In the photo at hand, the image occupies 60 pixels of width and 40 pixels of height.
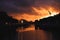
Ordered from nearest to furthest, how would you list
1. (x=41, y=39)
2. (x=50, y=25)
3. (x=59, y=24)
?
1. (x=41, y=39)
2. (x=59, y=24)
3. (x=50, y=25)

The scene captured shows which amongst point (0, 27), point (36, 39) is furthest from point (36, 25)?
point (36, 39)

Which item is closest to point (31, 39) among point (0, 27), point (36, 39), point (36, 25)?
point (36, 39)

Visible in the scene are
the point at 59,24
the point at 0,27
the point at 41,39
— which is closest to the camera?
the point at 41,39

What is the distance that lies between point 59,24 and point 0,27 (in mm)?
13620

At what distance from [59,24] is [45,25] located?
145 inches

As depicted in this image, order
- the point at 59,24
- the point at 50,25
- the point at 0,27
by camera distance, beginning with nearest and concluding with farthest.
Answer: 1. the point at 0,27
2. the point at 59,24
3. the point at 50,25

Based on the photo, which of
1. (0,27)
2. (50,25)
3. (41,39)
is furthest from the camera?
(50,25)

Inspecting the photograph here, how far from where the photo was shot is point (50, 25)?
53531 millimetres

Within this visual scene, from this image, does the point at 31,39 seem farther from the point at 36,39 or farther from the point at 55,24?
the point at 55,24

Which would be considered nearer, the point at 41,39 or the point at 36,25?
the point at 41,39

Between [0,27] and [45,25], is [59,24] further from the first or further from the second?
[0,27]

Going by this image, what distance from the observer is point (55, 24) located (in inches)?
2037

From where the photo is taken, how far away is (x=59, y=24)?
1981 inches

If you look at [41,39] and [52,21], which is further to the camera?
[52,21]
